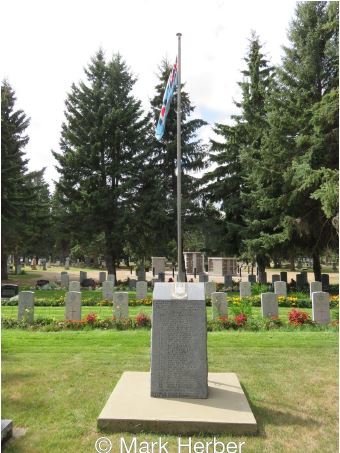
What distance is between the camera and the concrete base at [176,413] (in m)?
4.65

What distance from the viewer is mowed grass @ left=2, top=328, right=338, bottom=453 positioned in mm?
Answer: 4512

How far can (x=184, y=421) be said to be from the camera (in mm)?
4684

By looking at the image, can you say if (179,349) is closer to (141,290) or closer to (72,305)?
(72,305)

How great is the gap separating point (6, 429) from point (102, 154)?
2611 cm

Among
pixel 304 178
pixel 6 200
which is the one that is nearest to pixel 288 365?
pixel 304 178

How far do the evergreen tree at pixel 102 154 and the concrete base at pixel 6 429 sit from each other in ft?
73.5

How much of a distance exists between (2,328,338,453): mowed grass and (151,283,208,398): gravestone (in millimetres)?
821

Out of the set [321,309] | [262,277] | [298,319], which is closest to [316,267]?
[262,277]

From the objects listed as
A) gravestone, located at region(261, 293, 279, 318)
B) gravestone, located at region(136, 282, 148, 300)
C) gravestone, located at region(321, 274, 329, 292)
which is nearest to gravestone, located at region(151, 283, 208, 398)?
gravestone, located at region(261, 293, 279, 318)

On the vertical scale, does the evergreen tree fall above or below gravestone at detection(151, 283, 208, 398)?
above

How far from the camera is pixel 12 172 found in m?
26.6

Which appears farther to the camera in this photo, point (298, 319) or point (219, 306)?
point (219, 306)

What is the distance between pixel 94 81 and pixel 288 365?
2742 centimetres

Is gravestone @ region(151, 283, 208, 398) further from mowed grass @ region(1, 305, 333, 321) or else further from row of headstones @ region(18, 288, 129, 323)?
mowed grass @ region(1, 305, 333, 321)
